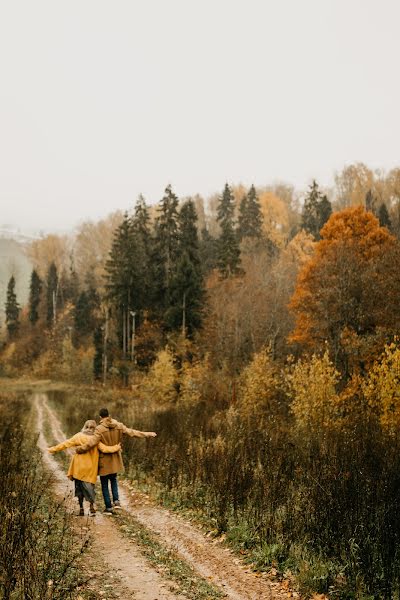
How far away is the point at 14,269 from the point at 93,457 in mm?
117098

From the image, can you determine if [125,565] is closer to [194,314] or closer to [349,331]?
[349,331]

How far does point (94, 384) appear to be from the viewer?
173 ft

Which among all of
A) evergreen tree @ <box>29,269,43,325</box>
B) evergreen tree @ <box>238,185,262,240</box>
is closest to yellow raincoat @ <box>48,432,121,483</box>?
evergreen tree @ <box>238,185,262,240</box>

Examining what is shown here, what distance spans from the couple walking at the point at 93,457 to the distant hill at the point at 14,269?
96.4m

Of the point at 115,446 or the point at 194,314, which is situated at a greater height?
the point at 194,314

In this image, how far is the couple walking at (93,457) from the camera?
357 inches

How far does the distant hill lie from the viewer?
126 meters

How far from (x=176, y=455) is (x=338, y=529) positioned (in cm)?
687

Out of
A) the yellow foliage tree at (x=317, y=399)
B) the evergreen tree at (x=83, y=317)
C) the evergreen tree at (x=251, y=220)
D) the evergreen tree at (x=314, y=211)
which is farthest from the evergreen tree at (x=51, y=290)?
the yellow foliage tree at (x=317, y=399)

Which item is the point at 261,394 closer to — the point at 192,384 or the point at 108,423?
the point at 192,384

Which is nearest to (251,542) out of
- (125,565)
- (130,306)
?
(125,565)

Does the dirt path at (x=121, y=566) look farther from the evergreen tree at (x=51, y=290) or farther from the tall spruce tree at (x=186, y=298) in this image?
the evergreen tree at (x=51, y=290)

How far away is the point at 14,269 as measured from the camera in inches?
4599

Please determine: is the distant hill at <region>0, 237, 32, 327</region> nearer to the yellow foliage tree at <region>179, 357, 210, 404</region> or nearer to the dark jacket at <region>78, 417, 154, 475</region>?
the yellow foliage tree at <region>179, 357, 210, 404</region>
